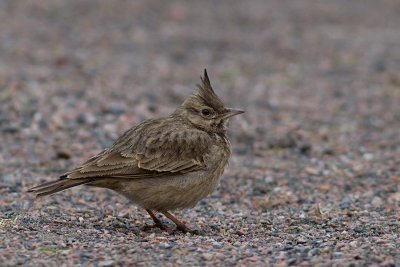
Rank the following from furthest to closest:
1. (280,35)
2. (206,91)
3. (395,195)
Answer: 1. (280,35)
2. (395,195)
3. (206,91)

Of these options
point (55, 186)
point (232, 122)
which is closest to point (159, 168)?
point (55, 186)

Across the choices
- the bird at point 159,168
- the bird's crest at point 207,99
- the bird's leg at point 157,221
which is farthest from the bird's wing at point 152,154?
the bird's leg at point 157,221

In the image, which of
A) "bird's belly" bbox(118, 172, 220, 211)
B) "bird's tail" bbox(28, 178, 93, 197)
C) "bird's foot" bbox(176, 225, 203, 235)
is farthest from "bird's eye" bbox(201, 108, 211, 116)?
"bird's tail" bbox(28, 178, 93, 197)

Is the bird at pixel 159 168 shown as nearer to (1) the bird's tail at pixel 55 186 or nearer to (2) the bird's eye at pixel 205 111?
(1) the bird's tail at pixel 55 186

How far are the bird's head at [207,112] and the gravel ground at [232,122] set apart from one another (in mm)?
931

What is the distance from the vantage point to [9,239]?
6.75 metres

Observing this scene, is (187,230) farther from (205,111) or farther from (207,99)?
(207,99)

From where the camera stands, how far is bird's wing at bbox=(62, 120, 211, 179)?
291 inches

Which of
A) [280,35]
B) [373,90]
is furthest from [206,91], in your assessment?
[280,35]

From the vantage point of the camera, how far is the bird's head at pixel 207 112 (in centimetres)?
820

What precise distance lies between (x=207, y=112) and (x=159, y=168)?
100 cm

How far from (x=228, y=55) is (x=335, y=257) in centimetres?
1207

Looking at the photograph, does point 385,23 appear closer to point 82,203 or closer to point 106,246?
point 82,203

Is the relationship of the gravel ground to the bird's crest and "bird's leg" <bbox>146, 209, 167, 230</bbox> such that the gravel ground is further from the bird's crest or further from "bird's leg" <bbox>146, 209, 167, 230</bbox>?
the bird's crest
